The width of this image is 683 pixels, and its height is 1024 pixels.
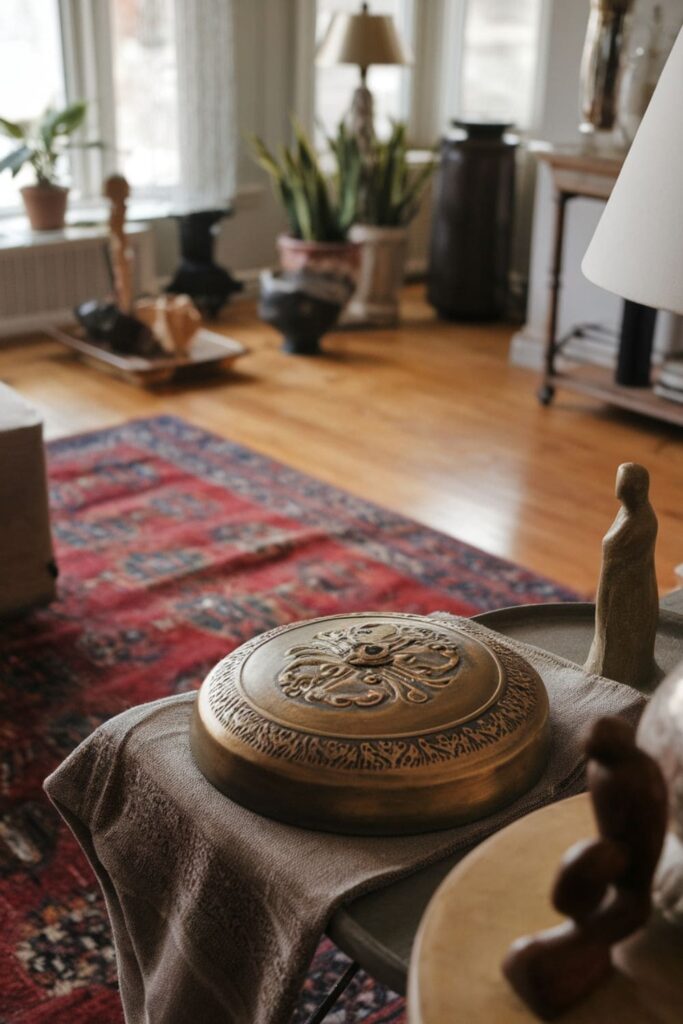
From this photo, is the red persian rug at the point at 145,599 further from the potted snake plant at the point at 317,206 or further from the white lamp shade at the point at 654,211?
the potted snake plant at the point at 317,206

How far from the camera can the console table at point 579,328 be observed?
3.36m

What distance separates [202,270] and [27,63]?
999mm

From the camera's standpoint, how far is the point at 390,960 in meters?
0.81

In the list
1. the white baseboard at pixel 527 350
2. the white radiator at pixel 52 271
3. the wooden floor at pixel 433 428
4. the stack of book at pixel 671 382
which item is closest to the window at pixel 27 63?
the white radiator at pixel 52 271

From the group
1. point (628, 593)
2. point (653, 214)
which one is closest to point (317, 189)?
point (628, 593)

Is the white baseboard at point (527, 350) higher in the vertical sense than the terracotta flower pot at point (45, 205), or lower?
lower

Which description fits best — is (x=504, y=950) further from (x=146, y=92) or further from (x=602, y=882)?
(x=146, y=92)

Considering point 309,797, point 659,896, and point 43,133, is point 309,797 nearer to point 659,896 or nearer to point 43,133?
point 659,896

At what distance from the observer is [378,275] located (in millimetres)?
4738

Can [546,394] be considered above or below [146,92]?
below

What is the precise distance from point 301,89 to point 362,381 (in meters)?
1.69

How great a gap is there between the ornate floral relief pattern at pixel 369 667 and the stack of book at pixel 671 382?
2.54 m

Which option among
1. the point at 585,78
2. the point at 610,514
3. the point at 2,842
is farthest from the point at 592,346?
the point at 2,842

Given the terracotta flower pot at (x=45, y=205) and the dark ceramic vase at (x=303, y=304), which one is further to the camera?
the terracotta flower pot at (x=45, y=205)
